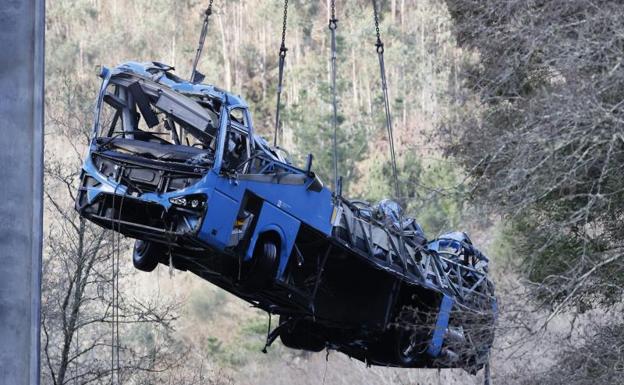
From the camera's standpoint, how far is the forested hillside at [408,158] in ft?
53.7

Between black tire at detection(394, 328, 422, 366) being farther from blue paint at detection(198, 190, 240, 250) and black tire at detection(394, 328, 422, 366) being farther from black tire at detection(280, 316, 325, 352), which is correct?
blue paint at detection(198, 190, 240, 250)

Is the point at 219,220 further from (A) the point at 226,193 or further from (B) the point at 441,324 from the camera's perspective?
(B) the point at 441,324

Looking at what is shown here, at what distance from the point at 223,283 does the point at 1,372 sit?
9007 mm

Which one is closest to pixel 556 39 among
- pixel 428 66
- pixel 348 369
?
pixel 348 369

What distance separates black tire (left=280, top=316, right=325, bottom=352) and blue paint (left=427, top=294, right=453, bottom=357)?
1655mm

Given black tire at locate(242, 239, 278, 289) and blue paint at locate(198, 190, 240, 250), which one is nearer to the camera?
blue paint at locate(198, 190, 240, 250)

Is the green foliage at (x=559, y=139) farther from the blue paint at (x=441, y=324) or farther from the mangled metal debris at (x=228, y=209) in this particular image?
the mangled metal debris at (x=228, y=209)

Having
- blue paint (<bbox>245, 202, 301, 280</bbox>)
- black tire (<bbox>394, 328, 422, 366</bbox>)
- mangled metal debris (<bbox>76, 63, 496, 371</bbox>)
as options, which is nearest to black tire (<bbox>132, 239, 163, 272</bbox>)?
mangled metal debris (<bbox>76, 63, 496, 371</bbox>)

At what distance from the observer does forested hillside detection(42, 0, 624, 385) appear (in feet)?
53.7

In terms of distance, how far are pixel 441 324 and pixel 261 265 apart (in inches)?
191

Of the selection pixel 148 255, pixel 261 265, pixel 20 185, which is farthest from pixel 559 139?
pixel 20 185

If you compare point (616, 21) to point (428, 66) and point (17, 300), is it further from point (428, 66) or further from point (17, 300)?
point (428, 66)

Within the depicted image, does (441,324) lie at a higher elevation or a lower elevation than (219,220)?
lower

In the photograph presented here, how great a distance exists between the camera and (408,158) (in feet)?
154
